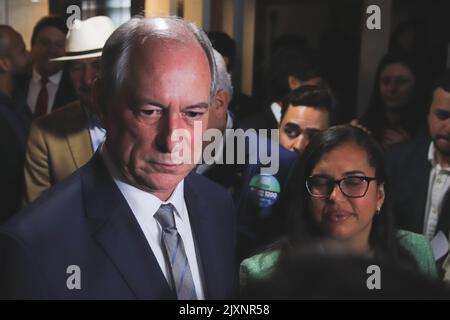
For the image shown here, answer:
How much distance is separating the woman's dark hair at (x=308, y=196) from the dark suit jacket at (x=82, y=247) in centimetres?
27

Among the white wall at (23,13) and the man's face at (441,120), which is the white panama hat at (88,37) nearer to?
the white wall at (23,13)

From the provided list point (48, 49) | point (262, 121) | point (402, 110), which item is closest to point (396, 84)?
point (402, 110)

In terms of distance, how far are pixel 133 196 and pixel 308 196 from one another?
1.03ft

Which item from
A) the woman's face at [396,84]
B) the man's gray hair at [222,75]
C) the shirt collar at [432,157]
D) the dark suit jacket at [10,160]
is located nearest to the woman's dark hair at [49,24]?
the dark suit jacket at [10,160]

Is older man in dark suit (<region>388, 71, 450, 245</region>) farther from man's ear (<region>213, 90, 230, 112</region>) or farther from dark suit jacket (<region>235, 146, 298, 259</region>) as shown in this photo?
man's ear (<region>213, 90, 230, 112</region>)

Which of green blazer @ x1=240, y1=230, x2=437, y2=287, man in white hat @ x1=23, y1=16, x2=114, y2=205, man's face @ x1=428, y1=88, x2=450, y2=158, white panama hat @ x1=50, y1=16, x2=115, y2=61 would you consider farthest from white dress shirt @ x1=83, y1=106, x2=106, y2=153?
man's face @ x1=428, y1=88, x2=450, y2=158

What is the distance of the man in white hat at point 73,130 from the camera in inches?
39.0

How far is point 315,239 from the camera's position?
0.92 metres

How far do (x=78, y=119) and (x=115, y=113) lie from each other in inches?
10.6

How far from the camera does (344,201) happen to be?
0.94m

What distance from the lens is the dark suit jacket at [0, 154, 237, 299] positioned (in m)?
0.66

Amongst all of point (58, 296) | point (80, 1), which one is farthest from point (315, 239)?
point (80, 1)

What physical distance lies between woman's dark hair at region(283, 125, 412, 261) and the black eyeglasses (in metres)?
0.01

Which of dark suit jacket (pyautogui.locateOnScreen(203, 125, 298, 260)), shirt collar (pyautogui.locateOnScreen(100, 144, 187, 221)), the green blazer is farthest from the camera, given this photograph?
dark suit jacket (pyautogui.locateOnScreen(203, 125, 298, 260))
